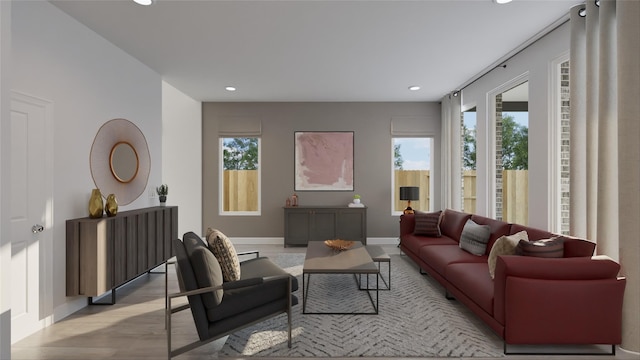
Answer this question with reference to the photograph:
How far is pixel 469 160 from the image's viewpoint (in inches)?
218

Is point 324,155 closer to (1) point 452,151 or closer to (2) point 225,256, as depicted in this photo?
(1) point 452,151

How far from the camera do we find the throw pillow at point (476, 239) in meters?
3.78

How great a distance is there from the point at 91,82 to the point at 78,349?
2590 mm

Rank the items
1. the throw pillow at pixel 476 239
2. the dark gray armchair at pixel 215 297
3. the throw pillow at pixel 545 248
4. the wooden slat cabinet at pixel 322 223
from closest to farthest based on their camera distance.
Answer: the dark gray armchair at pixel 215 297 < the throw pillow at pixel 545 248 < the throw pillow at pixel 476 239 < the wooden slat cabinet at pixel 322 223

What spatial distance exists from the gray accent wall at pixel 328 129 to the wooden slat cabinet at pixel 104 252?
3.05 metres

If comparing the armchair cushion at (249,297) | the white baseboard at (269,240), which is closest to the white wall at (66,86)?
the armchair cushion at (249,297)

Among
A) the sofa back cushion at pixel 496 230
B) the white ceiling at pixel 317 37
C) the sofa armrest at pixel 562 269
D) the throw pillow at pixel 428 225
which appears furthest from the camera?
the throw pillow at pixel 428 225

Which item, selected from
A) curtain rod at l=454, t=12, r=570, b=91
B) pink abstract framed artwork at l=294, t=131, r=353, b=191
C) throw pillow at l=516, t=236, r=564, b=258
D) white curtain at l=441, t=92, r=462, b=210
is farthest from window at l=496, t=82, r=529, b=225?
pink abstract framed artwork at l=294, t=131, r=353, b=191

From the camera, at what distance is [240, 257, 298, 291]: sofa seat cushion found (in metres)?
2.94

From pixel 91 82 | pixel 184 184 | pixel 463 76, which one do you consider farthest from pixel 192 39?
pixel 463 76

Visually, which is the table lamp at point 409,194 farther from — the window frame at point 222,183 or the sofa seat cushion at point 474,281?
the window frame at point 222,183

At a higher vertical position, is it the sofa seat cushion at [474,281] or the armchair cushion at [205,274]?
the armchair cushion at [205,274]

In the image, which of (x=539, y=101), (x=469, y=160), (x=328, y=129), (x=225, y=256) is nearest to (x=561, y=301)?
(x=539, y=101)

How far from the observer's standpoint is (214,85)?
216 inches
